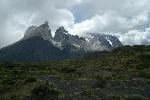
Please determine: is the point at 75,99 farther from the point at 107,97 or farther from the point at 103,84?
the point at 103,84

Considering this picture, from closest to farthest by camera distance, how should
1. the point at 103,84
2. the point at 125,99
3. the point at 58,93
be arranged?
the point at 125,99, the point at 58,93, the point at 103,84

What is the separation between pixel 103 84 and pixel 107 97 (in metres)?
12.1

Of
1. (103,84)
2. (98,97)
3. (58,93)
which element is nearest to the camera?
(98,97)

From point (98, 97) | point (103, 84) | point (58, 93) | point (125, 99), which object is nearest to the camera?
point (125, 99)

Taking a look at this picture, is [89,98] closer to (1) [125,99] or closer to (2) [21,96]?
(1) [125,99]

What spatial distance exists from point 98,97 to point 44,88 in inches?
225

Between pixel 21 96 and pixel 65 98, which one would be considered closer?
pixel 65 98

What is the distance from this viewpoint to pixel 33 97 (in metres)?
32.5

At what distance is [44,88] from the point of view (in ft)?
116

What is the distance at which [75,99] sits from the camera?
32.6 meters

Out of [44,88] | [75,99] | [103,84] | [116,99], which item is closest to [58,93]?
[44,88]

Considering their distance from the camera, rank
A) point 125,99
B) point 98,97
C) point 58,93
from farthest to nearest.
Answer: point 58,93 → point 98,97 → point 125,99

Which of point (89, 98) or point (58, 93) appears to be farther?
point (58, 93)

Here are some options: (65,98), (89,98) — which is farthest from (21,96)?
(89,98)
